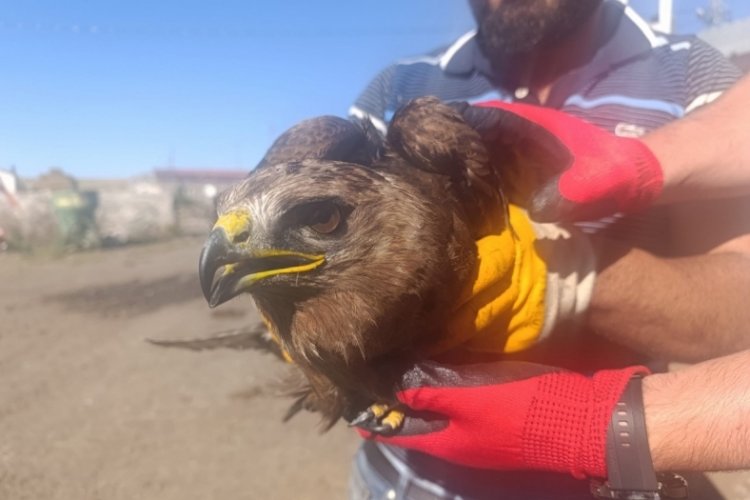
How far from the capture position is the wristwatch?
160 cm

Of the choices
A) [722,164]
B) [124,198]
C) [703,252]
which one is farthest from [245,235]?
[124,198]

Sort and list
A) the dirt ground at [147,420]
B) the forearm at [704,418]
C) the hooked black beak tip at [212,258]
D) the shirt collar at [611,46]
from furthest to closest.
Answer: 1. the dirt ground at [147,420]
2. the shirt collar at [611,46]
3. the hooked black beak tip at [212,258]
4. the forearm at [704,418]

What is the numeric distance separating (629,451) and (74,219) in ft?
63.0

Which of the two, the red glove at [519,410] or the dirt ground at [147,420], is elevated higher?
the red glove at [519,410]

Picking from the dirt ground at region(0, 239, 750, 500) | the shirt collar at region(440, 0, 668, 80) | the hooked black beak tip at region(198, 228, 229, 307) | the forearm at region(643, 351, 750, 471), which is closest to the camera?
the forearm at region(643, 351, 750, 471)

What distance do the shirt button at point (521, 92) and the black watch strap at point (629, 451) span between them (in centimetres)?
135

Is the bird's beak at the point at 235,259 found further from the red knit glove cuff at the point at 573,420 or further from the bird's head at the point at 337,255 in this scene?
the red knit glove cuff at the point at 573,420

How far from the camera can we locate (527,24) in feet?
8.45

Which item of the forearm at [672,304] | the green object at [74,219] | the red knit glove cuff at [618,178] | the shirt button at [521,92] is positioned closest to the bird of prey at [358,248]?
the red knit glove cuff at [618,178]

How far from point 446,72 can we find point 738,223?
4.14ft


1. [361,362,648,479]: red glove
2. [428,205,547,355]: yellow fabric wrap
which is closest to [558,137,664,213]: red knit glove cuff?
[428,205,547,355]: yellow fabric wrap

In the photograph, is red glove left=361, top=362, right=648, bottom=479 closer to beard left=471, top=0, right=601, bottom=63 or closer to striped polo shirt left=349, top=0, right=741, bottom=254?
striped polo shirt left=349, top=0, right=741, bottom=254

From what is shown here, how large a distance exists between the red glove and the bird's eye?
0.47 meters

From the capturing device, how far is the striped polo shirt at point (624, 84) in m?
2.27
